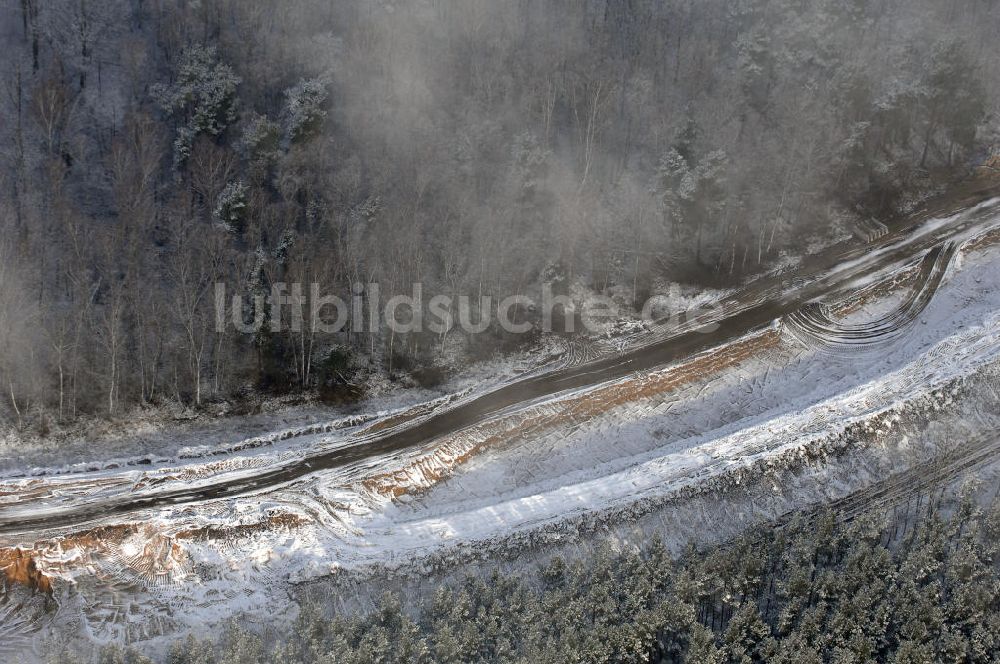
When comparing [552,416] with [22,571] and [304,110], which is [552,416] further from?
[304,110]

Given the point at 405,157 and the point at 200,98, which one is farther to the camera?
the point at 405,157

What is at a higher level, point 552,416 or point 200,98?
point 200,98

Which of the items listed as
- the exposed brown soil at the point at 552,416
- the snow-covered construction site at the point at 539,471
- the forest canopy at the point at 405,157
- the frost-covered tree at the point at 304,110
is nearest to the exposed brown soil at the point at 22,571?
the snow-covered construction site at the point at 539,471

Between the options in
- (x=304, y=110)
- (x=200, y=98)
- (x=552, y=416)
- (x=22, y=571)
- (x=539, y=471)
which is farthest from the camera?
(x=304, y=110)

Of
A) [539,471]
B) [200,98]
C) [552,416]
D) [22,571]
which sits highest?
[200,98]

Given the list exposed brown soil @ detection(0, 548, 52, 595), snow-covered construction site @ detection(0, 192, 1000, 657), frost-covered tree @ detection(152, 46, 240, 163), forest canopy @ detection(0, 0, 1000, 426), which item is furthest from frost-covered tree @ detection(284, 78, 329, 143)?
exposed brown soil @ detection(0, 548, 52, 595)

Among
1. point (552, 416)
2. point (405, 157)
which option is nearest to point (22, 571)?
point (552, 416)

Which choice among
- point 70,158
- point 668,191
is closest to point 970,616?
point 668,191

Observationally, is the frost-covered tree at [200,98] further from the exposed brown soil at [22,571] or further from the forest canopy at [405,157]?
the exposed brown soil at [22,571]
